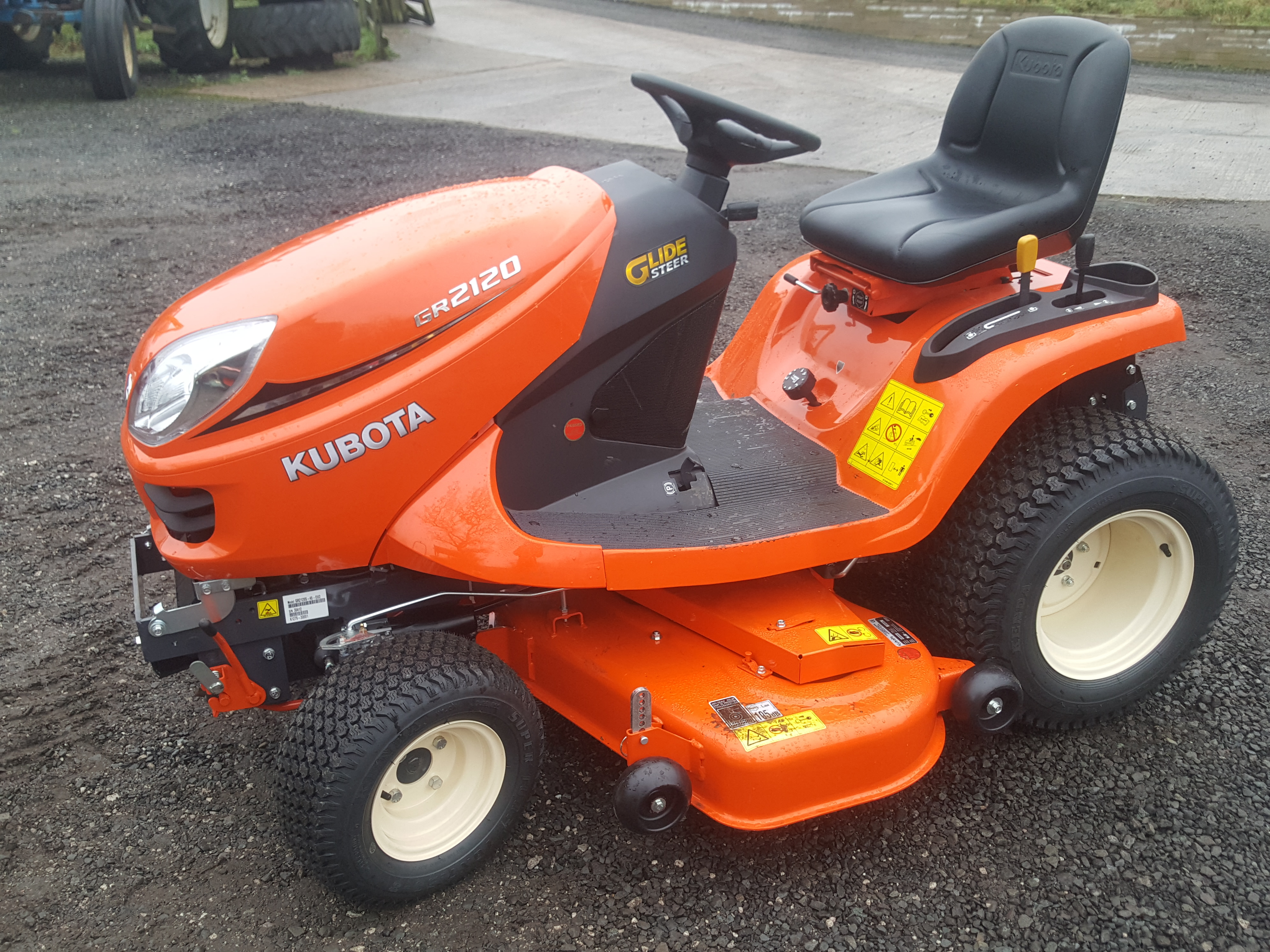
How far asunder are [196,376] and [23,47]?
34.2 feet

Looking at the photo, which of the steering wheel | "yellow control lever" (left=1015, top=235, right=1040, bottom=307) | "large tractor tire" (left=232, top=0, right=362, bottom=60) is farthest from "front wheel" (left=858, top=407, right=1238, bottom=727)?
"large tractor tire" (left=232, top=0, right=362, bottom=60)

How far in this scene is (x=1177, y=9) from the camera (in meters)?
12.9

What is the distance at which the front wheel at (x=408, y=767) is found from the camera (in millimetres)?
1900

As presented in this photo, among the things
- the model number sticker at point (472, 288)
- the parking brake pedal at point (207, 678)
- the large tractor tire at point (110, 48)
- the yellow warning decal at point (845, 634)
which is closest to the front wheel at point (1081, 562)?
the yellow warning decal at point (845, 634)

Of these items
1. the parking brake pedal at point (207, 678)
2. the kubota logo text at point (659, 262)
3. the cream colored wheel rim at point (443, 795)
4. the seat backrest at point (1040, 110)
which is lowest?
the cream colored wheel rim at point (443, 795)

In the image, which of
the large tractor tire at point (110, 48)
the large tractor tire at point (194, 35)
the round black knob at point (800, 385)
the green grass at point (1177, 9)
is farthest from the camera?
the green grass at point (1177, 9)

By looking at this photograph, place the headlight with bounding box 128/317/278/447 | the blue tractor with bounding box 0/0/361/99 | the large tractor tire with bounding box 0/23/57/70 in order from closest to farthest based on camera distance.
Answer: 1. the headlight with bounding box 128/317/278/447
2. the blue tractor with bounding box 0/0/361/99
3. the large tractor tire with bounding box 0/23/57/70

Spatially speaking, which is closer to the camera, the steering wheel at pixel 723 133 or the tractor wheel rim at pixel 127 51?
the steering wheel at pixel 723 133

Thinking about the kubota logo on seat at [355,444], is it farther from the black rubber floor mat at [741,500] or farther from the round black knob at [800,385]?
the round black knob at [800,385]

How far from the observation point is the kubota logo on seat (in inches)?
73.1

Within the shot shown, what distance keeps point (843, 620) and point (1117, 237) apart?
4406mm

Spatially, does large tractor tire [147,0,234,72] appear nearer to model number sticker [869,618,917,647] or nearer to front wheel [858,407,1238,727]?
front wheel [858,407,1238,727]

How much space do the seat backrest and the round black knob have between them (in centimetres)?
71

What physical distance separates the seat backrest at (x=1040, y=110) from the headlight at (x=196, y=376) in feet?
6.27
